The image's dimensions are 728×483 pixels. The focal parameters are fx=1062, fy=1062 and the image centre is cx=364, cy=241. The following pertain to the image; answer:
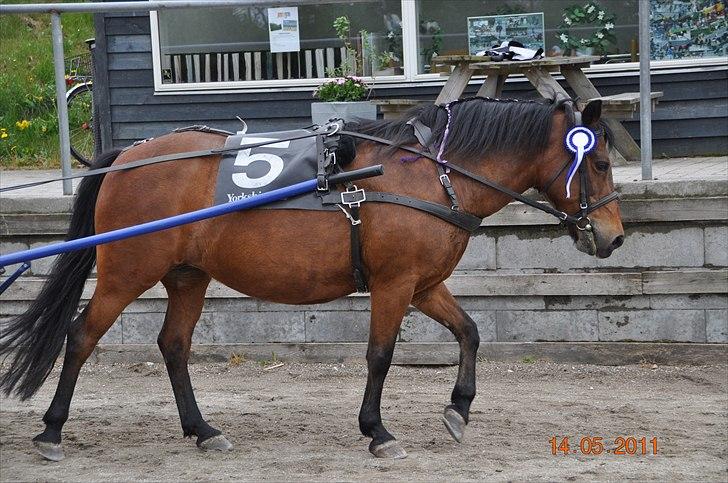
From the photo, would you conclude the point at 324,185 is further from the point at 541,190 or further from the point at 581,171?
the point at 581,171

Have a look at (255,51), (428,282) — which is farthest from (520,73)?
(428,282)

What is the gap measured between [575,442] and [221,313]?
277 centimetres

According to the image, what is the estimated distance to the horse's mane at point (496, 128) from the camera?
15.9 ft

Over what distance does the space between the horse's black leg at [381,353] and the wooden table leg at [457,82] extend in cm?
369

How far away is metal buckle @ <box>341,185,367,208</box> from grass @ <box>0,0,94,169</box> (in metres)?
6.61

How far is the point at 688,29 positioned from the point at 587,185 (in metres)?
4.59

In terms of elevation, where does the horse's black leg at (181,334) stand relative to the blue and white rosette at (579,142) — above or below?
below

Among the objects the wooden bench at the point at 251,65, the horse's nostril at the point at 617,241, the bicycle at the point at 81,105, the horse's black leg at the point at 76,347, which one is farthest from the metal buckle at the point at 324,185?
the bicycle at the point at 81,105

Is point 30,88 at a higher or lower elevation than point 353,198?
higher

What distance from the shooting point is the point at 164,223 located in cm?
462

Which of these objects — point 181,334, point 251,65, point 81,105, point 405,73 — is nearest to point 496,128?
point 181,334

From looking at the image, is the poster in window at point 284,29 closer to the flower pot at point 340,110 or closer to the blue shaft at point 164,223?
the flower pot at point 340,110

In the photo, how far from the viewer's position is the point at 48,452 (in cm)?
500

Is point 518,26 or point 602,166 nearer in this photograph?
point 602,166
